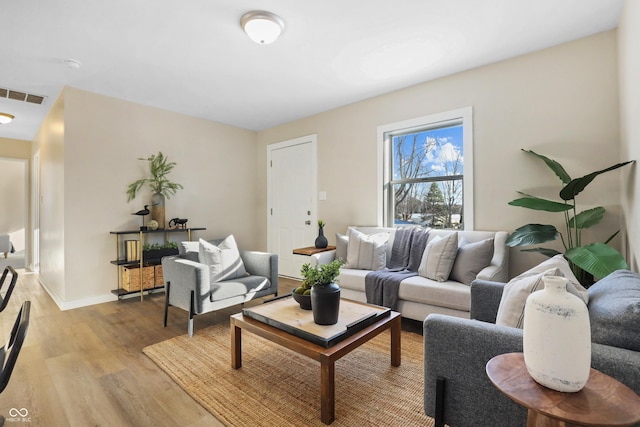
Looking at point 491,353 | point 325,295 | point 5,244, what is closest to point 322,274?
point 325,295

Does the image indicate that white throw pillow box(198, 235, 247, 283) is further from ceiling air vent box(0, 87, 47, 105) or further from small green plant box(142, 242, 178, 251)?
ceiling air vent box(0, 87, 47, 105)

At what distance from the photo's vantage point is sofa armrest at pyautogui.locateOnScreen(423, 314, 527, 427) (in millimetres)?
1162

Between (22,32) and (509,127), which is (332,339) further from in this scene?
(22,32)

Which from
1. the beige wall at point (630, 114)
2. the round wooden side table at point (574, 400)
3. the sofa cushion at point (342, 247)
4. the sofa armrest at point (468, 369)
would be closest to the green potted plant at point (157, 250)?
the sofa cushion at point (342, 247)

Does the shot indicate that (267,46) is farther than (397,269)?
No

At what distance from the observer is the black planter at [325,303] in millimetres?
1894

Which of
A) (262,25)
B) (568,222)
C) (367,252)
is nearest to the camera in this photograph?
(262,25)

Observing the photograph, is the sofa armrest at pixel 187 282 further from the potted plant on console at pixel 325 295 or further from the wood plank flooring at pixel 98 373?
the potted plant on console at pixel 325 295

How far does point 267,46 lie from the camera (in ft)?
8.80

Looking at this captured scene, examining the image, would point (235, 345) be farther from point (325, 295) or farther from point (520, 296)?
point (520, 296)

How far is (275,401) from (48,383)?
150 centimetres

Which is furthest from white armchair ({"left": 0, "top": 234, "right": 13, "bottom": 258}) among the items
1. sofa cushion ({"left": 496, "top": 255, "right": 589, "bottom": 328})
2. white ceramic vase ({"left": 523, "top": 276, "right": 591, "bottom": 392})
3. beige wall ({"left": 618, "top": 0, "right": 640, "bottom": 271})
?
beige wall ({"left": 618, "top": 0, "right": 640, "bottom": 271})

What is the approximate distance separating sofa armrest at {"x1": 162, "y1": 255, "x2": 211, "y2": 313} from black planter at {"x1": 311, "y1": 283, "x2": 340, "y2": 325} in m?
1.21

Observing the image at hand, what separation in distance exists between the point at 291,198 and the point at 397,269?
233cm
